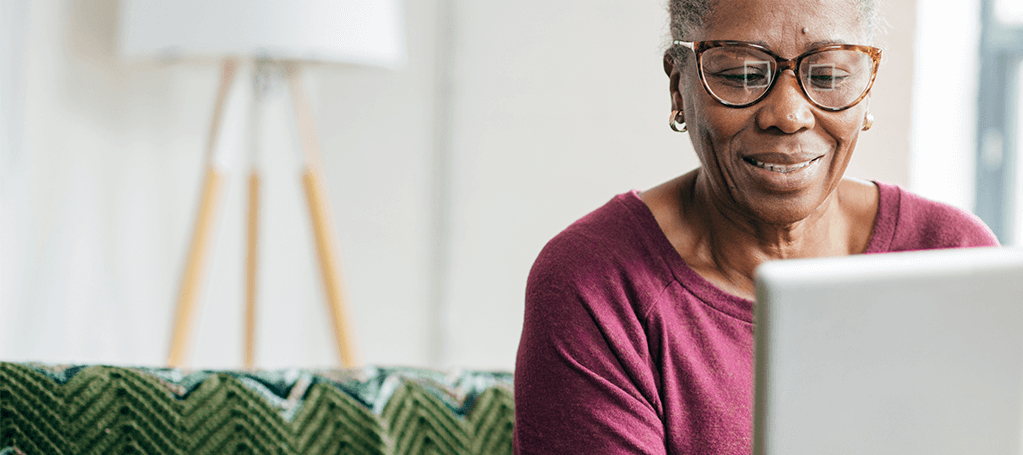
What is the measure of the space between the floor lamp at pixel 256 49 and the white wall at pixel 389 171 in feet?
0.55

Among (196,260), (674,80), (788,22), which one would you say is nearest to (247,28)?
(196,260)

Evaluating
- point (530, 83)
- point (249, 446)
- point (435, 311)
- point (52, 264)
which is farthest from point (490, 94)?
point (249, 446)

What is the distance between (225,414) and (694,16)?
2.14ft

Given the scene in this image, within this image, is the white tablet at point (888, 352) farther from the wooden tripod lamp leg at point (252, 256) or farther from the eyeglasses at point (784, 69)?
the wooden tripod lamp leg at point (252, 256)

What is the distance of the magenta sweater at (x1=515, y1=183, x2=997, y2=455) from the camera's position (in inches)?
31.6

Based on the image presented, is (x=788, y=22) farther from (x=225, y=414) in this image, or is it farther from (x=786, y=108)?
(x=225, y=414)

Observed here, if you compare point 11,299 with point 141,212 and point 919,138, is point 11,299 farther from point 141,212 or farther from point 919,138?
point 919,138

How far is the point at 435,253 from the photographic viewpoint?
8.91 ft

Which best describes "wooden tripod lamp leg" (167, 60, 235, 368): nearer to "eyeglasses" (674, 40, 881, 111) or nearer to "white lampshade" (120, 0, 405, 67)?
"white lampshade" (120, 0, 405, 67)

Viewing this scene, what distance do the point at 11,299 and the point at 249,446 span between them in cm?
80

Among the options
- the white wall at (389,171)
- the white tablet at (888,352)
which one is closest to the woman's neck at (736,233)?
the white tablet at (888,352)

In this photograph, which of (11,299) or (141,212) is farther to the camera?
(141,212)

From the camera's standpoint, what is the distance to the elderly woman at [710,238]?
2.57 feet

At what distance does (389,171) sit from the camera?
2713 millimetres
